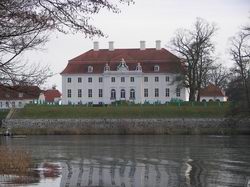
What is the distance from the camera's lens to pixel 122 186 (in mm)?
19078

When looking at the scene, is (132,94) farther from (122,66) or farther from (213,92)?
(213,92)

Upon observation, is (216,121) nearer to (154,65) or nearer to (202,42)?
(202,42)

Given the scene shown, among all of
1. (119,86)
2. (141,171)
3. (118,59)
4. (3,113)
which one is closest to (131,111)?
(3,113)

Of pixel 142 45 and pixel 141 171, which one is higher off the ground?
pixel 142 45

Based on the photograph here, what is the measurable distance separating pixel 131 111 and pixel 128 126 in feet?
20.0

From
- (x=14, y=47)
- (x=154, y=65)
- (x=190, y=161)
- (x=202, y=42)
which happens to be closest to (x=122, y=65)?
(x=154, y=65)

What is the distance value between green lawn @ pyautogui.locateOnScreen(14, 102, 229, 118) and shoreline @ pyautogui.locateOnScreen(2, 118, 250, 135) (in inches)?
56.0

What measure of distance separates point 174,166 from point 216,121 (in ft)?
159

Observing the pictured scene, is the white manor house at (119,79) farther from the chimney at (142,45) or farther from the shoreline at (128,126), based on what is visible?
the shoreline at (128,126)

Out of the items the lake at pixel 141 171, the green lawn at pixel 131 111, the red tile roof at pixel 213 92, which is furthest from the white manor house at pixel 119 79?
the lake at pixel 141 171

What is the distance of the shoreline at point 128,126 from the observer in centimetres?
6944

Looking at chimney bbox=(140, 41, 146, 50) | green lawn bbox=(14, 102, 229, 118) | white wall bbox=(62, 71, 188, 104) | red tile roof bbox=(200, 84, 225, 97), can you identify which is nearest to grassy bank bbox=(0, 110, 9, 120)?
green lawn bbox=(14, 102, 229, 118)

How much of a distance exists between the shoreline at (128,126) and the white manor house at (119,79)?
30.9m

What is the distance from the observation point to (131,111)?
265 ft
